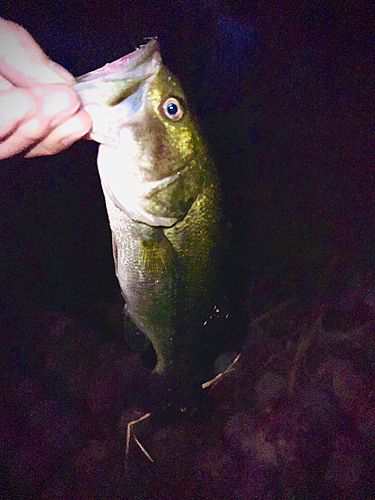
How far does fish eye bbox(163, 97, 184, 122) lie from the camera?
99 cm

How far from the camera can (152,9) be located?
7.07 feet

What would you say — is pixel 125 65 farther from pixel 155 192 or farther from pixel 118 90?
pixel 155 192

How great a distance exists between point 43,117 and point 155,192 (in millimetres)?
423

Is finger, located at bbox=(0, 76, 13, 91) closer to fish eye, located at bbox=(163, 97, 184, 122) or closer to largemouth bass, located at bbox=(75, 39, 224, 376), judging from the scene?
largemouth bass, located at bbox=(75, 39, 224, 376)

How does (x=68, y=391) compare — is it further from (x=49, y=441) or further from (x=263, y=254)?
(x=263, y=254)

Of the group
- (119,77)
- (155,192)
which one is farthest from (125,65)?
(155,192)

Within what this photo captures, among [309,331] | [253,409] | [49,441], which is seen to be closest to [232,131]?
[309,331]

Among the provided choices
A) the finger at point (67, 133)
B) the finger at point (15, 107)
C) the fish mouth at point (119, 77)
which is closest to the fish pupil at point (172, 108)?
the fish mouth at point (119, 77)

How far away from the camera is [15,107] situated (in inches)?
31.0

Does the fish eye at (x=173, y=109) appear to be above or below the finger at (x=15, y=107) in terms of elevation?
below

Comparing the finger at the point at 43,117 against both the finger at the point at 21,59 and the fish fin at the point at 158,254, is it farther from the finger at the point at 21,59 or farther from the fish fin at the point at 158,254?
the fish fin at the point at 158,254

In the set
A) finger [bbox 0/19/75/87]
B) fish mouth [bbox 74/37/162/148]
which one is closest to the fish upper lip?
fish mouth [bbox 74/37/162/148]

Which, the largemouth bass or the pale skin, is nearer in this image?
the pale skin

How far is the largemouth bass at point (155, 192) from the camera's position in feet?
2.99
